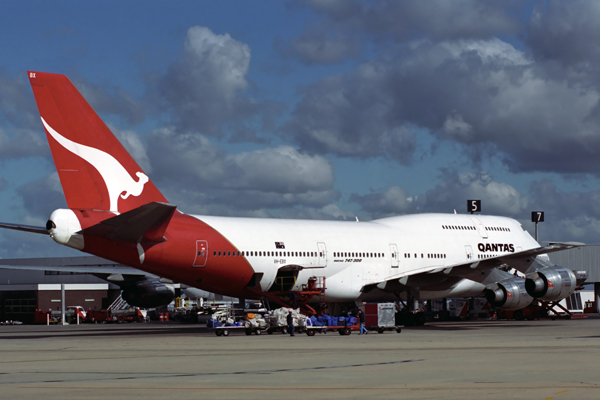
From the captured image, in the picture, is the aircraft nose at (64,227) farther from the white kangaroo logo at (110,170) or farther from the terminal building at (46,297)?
the terminal building at (46,297)

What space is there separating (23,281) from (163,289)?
42.6m

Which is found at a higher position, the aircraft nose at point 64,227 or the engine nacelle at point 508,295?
the aircraft nose at point 64,227

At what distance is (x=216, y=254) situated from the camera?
29359mm

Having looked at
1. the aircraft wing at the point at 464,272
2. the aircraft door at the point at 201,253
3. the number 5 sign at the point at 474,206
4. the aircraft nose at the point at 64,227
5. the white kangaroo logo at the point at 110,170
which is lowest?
the aircraft wing at the point at 464,272

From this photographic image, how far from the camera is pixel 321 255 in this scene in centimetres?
3269

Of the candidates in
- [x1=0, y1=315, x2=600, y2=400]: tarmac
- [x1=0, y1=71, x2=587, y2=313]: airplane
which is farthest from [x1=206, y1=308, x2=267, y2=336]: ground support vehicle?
A: [x1=0, y1=315, x2=600, y2=400]: tarmac

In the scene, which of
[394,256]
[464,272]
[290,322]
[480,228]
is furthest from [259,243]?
[480,228]

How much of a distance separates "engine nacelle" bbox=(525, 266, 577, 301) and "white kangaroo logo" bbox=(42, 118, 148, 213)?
16.1 metres

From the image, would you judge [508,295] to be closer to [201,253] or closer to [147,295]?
[201,253]

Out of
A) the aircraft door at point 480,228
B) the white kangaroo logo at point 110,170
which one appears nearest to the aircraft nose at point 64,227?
the white kangaroo logo at point 110,170

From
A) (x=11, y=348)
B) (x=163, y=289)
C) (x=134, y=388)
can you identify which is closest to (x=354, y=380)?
(x=134, y=388)

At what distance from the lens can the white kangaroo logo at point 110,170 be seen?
27.2 meters

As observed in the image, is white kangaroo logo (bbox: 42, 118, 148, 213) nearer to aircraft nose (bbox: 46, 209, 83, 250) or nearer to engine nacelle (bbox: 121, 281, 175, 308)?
aircraft nose (bbox: 46, 209, 83, 250)

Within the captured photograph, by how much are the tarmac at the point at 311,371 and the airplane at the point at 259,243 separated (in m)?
5.95
